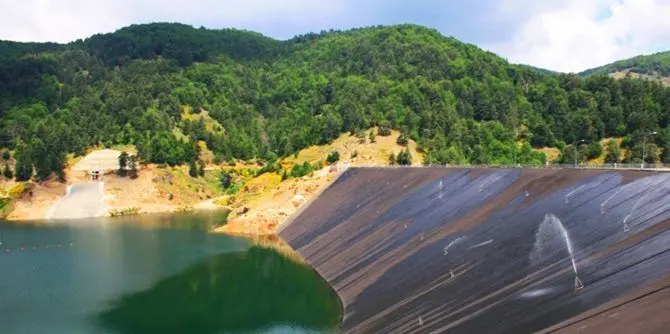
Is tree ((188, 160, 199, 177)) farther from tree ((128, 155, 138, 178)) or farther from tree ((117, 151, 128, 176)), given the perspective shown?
tree ((117, 151, 128, 176))

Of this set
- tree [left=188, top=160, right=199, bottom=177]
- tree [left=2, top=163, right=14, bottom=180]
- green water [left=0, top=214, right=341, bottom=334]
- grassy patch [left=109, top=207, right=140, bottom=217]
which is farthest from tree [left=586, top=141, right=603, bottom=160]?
tree [left=2, top=163, right=14, bottom=180]

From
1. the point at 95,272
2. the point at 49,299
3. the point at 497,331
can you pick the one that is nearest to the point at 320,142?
the point at 95,272

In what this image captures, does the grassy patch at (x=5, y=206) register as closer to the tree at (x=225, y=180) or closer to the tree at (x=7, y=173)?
the tree at (x=7, y=173)

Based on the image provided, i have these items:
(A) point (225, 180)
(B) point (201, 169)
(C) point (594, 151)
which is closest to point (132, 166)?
(B) point (201, 169)

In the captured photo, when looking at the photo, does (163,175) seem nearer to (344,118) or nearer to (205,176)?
(205,176)

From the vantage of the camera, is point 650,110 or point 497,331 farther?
point 650,110
